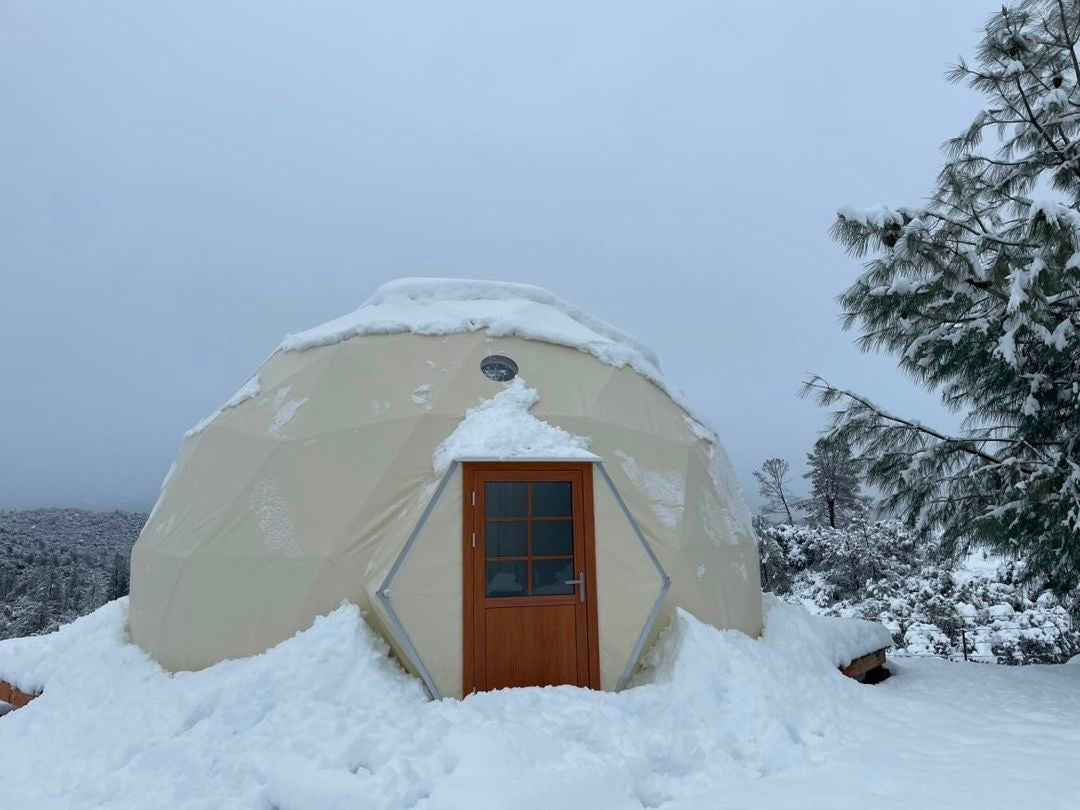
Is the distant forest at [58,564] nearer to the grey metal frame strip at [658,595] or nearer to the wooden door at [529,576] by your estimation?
the wooden door at [529,576]

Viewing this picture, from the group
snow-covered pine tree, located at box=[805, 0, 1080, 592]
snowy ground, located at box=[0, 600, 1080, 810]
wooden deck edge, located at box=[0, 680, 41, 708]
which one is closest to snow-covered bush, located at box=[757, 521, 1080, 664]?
snow-covered pine tree, located at box=[805, 0, 1080, 592]

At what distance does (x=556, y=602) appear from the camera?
4953mm

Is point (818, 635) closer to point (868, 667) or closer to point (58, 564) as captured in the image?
point (868, 667)

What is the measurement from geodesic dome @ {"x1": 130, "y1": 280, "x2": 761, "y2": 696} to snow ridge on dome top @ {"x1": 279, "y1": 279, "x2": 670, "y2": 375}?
1.2 inches

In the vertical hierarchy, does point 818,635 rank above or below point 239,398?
below

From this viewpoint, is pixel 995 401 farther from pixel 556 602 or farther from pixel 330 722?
pixel 330 722

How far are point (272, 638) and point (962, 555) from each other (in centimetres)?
678

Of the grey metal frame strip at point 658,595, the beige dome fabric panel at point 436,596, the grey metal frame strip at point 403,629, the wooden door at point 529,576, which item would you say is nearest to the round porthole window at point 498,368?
the wooden door at point 529,576

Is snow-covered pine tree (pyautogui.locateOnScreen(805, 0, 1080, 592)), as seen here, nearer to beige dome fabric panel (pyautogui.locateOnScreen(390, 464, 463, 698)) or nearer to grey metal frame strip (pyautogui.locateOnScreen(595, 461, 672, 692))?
grey metal frame strip (pyautogui.locateOnScreen(595, 461, 672, 692))

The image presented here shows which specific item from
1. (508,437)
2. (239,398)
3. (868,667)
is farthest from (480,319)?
(868,667)

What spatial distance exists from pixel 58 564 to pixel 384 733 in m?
39.7

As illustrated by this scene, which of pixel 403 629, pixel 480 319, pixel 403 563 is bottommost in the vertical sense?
pixel 403 629

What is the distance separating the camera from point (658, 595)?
5047mm

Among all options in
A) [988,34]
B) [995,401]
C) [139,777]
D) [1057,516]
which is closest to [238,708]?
[139,777]
